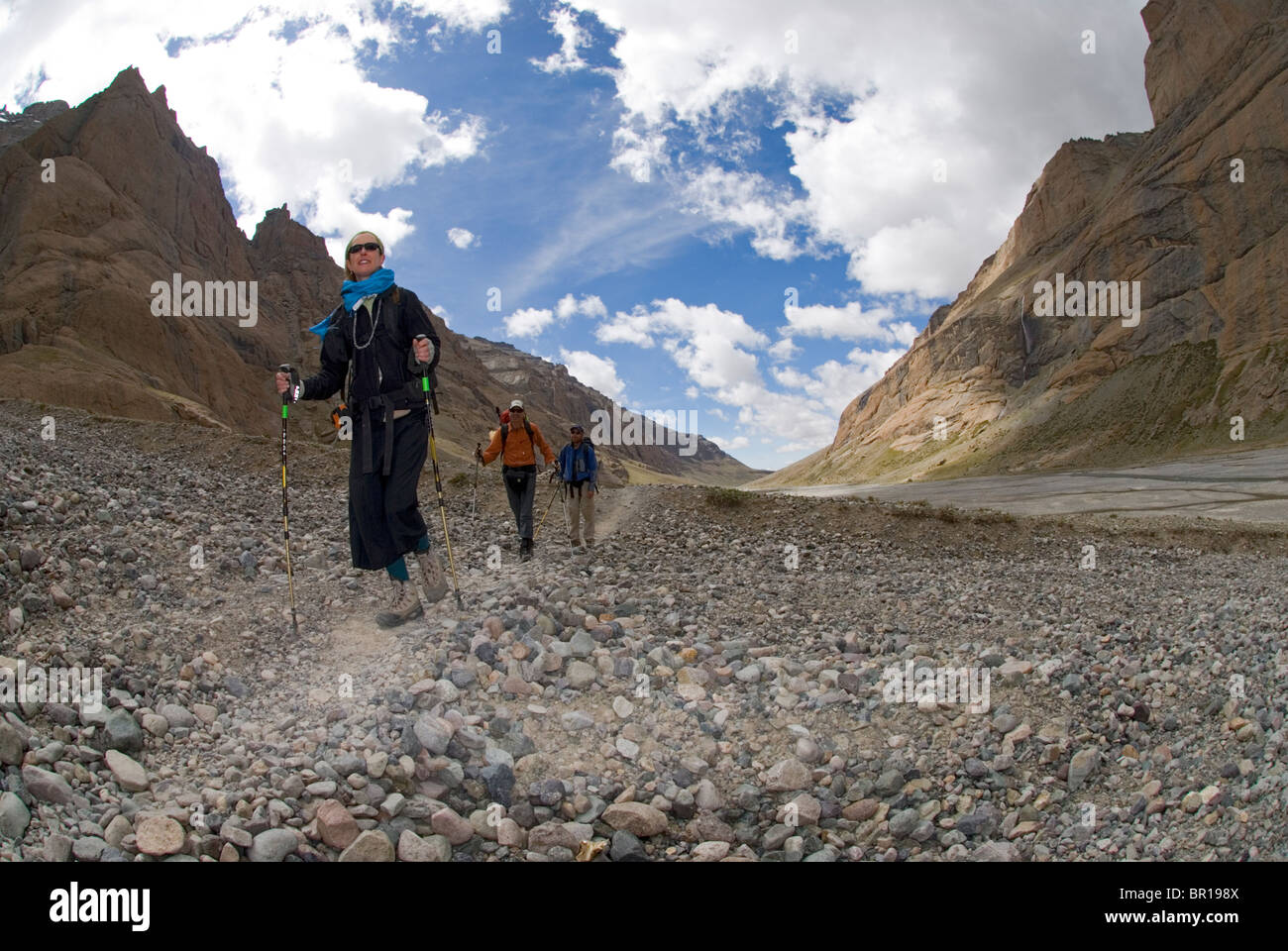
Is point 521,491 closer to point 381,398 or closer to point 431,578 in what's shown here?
point 431,578

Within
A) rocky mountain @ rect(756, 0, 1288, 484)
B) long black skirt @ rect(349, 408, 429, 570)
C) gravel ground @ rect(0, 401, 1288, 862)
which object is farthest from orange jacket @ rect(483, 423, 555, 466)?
rocky mountain @ rect(756, 0, 1288, 484)

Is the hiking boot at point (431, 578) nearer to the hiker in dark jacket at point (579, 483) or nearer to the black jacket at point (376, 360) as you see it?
the black jacket at point (376, 360)

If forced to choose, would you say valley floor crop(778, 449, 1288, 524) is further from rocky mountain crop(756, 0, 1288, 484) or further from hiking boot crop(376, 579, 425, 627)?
rocky mountain crop(756, 0, 1288, 484)

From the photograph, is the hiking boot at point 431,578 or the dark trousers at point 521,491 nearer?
the hiking boot at point 431,578

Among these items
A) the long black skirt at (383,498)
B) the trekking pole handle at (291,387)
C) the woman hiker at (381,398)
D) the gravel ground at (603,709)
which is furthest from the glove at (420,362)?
the gravel ground at (603,709)

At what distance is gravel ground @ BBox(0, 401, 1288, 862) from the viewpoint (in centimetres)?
455

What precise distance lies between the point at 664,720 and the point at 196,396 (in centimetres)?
7599

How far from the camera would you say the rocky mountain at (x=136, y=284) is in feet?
170

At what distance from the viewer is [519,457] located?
12703 mm

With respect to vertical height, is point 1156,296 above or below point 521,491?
above

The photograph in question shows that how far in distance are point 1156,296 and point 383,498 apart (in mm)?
119194

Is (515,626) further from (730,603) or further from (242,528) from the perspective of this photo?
(242,528)

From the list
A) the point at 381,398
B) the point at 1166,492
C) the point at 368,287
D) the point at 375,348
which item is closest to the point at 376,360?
the point at 375,348

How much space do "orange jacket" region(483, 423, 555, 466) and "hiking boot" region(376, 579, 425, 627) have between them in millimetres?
5000
